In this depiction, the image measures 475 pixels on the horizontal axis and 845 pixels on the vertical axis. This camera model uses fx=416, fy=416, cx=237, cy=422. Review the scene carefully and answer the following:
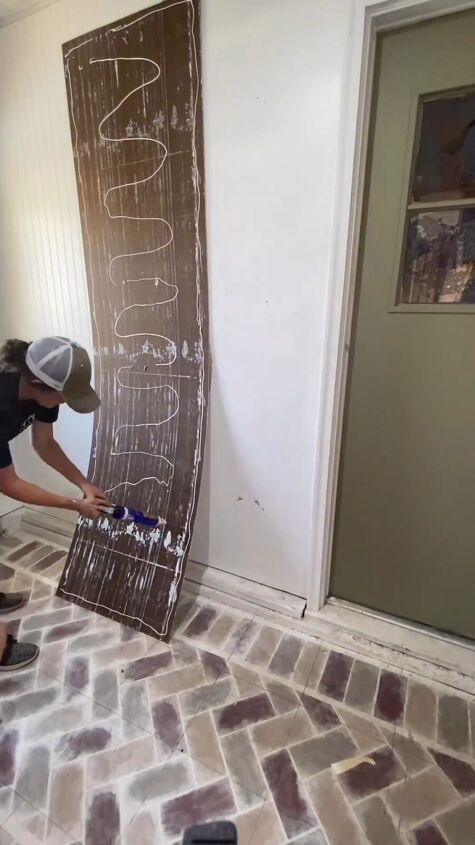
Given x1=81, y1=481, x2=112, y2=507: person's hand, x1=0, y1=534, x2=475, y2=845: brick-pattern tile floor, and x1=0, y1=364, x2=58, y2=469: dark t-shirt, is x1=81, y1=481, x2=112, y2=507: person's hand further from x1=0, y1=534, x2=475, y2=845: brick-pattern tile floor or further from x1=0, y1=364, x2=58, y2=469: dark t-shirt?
x1=0, y1=534, x2=475, y2=845: brick-pattern tile floor

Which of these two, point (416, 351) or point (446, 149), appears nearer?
point (446, 149)

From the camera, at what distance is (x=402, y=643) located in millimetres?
1663

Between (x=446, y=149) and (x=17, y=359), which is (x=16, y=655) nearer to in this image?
(x=17, y=359)

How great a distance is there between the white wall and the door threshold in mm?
210

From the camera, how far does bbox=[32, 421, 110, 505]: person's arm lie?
172 cm

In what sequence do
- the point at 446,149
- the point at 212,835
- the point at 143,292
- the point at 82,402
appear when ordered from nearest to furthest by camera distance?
1. the point at 212,835
2. the point at 446,149
3. the point at 82,402
4. the point at 143,292

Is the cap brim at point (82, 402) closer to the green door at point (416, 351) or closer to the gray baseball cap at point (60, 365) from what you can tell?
the gray baseball cap at point (60, 365)

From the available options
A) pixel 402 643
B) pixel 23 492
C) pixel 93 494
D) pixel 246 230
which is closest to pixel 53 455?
pixel 93 494

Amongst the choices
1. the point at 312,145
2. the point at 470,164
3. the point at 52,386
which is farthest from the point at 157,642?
the point at 470,164

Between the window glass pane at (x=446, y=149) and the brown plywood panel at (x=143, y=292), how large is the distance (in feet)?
2.56

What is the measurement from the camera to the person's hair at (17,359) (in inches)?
55.5

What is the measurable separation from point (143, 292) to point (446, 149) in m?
1.21

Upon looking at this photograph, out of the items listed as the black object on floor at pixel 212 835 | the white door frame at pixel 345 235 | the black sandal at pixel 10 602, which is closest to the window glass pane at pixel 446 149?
the white door frame at pixel 345 235

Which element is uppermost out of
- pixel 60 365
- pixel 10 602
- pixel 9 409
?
pixel 60 365
